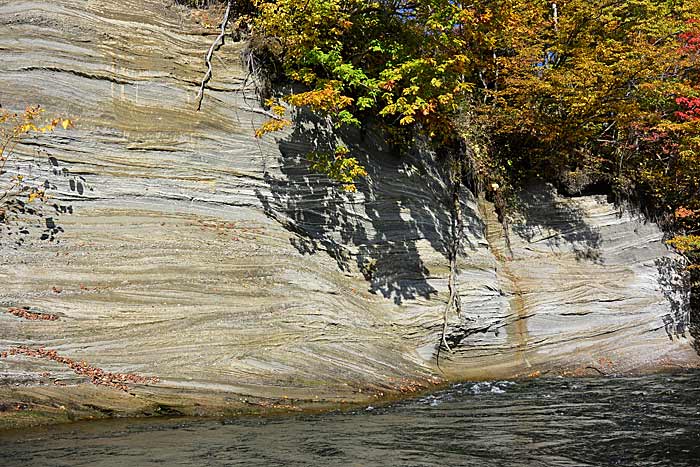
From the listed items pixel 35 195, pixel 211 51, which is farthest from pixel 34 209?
pixel 211 51

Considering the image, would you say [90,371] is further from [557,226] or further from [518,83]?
[557,226]

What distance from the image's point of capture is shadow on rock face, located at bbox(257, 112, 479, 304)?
1466 centimetres

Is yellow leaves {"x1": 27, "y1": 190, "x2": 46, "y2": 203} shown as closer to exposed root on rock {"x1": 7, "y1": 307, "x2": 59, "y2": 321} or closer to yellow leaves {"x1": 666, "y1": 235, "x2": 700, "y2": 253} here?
exposed root on rock {"x1": 7, "y1": 307, "x2": 59, "y2": 321}

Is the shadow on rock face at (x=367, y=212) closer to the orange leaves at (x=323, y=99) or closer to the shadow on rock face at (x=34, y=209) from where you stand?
the orange leaves at (x=323, y=99)

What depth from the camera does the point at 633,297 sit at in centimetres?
1797

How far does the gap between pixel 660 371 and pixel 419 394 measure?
7.65m

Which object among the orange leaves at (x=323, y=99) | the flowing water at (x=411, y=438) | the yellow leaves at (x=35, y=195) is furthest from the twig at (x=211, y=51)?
the flowing water at (x=411, y=438)

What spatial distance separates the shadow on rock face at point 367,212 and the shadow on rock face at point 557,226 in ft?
10.2

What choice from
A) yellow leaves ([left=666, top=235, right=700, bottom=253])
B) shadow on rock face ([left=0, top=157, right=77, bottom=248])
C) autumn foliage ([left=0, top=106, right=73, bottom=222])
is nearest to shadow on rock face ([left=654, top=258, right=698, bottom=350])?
yellow leaves ([left=666, top=235, right=700, bottom=253])

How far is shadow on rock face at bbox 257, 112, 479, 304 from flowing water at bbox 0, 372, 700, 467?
13.1 feet

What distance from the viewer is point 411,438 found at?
8977 mm

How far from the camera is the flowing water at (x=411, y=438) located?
779 centimetres

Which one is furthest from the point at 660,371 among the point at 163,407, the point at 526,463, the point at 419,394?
the point at 163,407

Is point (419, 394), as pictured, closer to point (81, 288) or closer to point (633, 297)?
point (81, 288)
